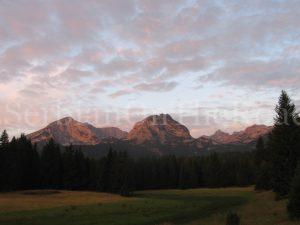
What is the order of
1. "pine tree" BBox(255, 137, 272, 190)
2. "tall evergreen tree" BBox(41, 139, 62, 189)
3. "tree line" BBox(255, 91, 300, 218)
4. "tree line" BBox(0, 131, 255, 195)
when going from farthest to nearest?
"tall evergreen tree" BBox(41, 139, 62, 189) < "tree line" BBox(0, 131, 255, 195) < "pine tree" BBox(255, 137, 272, 190) < "tree line" BBox(255, 91, 300, 218)

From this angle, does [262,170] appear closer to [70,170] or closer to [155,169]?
[70,170]

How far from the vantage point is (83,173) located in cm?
11788

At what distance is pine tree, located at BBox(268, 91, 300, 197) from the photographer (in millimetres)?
56375

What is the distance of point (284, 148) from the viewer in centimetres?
5741

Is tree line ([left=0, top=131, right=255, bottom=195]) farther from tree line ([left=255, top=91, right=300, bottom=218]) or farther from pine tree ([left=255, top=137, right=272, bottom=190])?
tree line ([left=255, top=91, right=300, bottom=218])

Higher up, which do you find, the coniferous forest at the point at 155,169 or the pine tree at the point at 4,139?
the pine tree at the point at 4,139

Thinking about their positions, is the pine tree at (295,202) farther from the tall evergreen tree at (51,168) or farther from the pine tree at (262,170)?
the tall evergreen tree at (51,168)

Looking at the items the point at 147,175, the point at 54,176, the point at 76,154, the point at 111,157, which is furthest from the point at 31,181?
the point at 147,175

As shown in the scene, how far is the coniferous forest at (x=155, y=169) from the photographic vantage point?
57.2 metres

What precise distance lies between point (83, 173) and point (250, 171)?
66552mm

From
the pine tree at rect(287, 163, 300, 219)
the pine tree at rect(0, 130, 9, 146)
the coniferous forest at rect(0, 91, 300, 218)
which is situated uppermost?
the pine tree at rect(0, 130, 9, 146)

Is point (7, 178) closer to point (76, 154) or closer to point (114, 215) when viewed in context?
point (76, 154)

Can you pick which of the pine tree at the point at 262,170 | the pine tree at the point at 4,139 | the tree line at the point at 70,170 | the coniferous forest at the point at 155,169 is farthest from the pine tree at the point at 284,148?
the pine tree at the point at 4,139

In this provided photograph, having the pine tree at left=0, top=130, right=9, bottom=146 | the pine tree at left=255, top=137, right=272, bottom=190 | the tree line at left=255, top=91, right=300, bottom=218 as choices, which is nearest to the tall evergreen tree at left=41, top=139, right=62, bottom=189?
the pine tree at left=0, top=130, right=9, bottom=146
